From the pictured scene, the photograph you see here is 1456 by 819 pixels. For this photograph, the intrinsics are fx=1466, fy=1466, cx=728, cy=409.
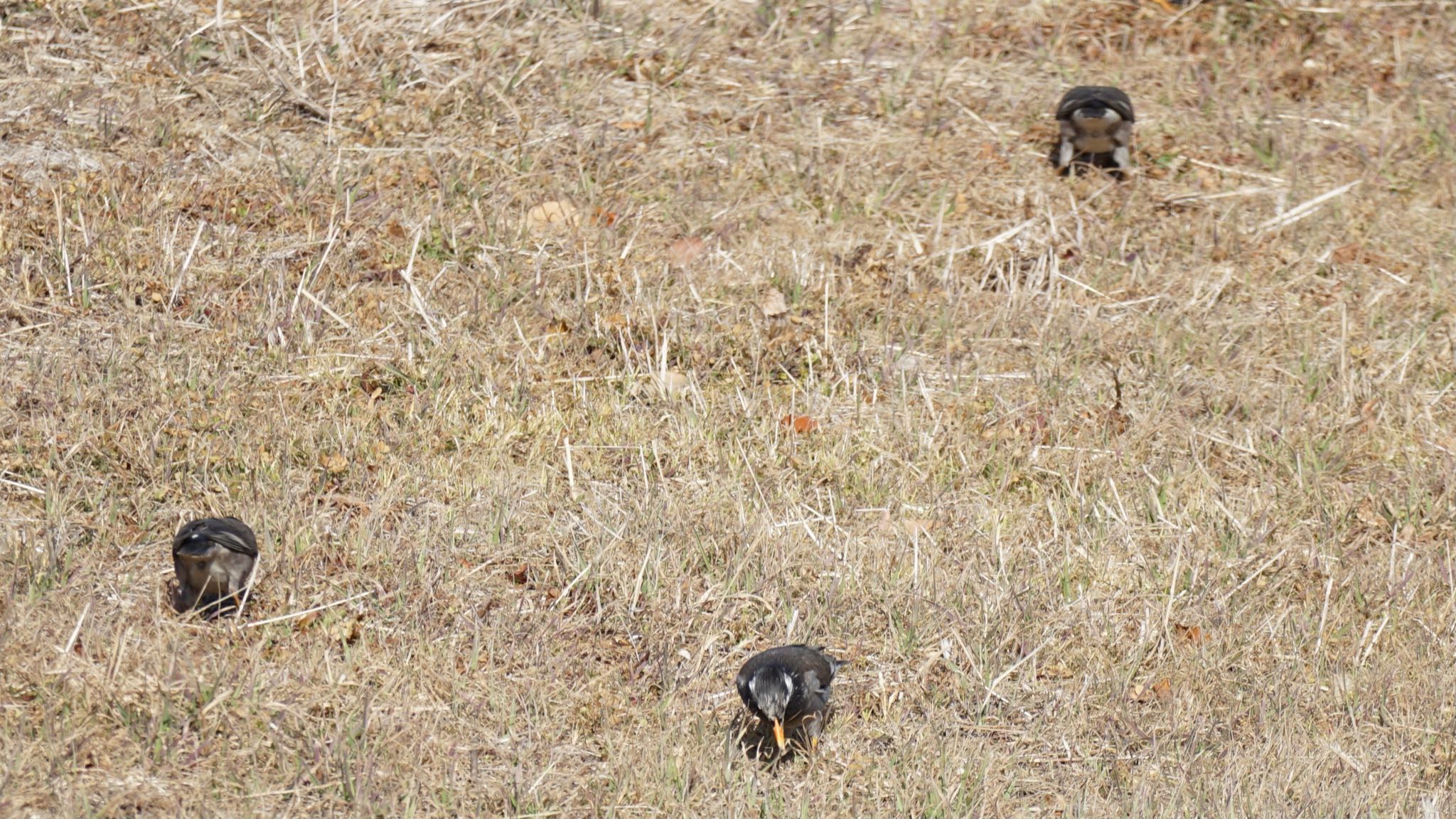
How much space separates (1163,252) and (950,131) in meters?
1.46

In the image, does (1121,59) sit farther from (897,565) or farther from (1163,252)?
(897,565)

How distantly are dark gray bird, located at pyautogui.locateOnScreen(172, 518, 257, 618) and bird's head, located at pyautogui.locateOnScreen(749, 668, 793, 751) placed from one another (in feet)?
5.93

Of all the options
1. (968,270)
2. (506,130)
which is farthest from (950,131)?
(506,130)

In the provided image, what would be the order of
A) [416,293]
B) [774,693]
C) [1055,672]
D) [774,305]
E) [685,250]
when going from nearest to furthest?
[774,693] → [1055,672] → [416,293] → [774,305] → [685,250]

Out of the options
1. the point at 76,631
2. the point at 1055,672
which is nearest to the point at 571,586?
the point at 76,631

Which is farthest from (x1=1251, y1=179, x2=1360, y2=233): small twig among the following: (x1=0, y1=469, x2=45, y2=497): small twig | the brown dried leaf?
(x1=0, y1=469, x2=45, y2=497): small twig

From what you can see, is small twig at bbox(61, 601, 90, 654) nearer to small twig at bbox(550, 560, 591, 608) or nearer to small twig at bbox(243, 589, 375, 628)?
small twig at bbox(243, 589, 375, 628)

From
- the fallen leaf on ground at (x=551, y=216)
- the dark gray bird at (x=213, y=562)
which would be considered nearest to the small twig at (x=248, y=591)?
the dark gray bird at (x=213, y=562)

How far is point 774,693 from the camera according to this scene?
15.0 ft

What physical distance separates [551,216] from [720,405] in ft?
5.44

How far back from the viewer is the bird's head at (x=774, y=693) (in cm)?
456

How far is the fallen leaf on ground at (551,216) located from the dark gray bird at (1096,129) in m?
2.80

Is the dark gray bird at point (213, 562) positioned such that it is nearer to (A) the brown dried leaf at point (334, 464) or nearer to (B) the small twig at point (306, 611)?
(B) the small twig at point (306, 611)

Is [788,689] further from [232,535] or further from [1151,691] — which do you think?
[232,535]
